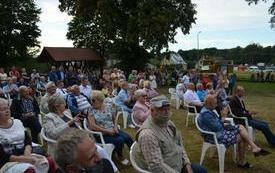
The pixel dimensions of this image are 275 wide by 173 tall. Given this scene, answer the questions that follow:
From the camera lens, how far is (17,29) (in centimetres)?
4797

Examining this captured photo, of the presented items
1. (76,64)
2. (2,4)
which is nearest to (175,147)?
(76,64)

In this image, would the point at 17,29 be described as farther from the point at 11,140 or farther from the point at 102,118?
the point at 11,140

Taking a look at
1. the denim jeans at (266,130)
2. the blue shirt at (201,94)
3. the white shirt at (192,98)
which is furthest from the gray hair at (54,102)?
the blue shirt at (201,94)

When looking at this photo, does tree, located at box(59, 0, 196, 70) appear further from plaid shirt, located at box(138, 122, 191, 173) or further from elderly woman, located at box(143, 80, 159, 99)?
plaid shirt, located at box(138, 122, 191, 173)

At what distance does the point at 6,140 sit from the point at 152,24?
2684 centimetres

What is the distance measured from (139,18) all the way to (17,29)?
20105mm

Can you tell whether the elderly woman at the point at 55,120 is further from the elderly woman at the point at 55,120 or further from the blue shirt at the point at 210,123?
the blue shirt at the point at 210,123

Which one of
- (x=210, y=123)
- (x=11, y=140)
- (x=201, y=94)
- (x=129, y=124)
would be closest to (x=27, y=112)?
(x=11, y=140)

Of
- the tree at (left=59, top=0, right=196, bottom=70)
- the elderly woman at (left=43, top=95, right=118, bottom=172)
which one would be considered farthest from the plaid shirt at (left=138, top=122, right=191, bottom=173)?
the tree at (left=59, top=0, right=196, bottom=70)

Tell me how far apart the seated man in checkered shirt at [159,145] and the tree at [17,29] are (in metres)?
42.8

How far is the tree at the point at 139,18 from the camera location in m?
31.9

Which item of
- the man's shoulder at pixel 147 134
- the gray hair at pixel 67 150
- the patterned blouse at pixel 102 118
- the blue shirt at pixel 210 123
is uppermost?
the gray hair at pixel 67 150

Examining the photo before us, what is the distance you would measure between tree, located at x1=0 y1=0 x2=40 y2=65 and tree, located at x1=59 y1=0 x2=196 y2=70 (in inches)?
428

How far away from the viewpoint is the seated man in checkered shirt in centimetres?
470
